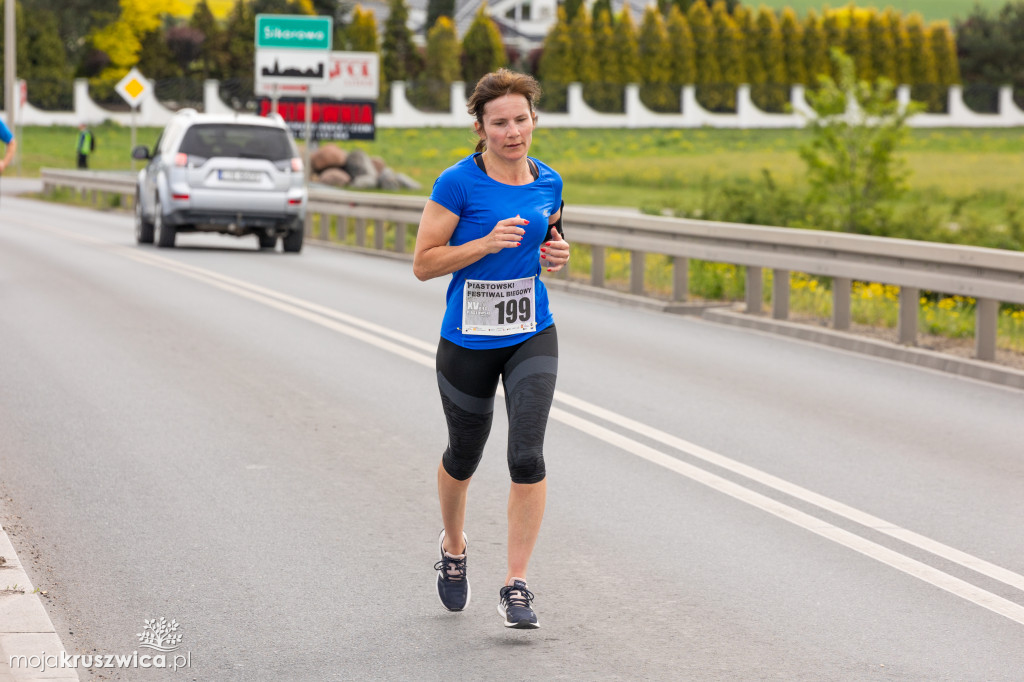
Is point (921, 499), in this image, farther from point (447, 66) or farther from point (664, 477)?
point (447, 66)

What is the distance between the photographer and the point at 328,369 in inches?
452

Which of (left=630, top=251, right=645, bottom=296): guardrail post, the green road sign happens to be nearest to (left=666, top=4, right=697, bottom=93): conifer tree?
the green road sign

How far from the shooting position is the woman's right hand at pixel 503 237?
17.4ft

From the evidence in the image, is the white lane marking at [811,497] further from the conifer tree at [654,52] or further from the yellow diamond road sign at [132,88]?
the conifer tree at [654,52]

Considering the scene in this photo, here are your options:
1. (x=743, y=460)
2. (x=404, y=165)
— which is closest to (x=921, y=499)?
(x=743, y=460)

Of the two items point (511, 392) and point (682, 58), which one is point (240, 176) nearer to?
point (511, 392)

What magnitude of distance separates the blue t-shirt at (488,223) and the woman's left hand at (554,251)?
45 millimetres

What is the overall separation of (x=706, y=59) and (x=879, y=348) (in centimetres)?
8040

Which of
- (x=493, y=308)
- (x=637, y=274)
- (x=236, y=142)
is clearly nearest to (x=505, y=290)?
(x=493, y=308)

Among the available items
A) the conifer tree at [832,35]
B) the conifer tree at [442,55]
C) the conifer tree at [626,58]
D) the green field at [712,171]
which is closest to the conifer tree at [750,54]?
the conifer tree at [832,35]

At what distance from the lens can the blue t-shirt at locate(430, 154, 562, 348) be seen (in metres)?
5.45

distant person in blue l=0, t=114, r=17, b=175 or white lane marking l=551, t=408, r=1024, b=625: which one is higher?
distant person in blue l=0, t=114, r=17, b=175
